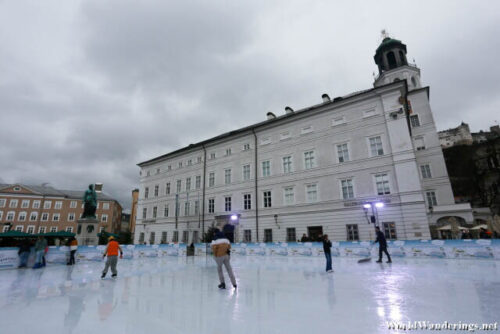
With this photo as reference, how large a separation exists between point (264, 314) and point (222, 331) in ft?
3.70

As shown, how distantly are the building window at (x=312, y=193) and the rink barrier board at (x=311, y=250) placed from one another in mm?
6561

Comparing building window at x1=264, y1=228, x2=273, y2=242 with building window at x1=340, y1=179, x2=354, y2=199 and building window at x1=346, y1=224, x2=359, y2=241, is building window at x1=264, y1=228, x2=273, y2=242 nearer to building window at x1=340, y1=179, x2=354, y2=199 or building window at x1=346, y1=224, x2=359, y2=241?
building window at x1=346, y1=224, x2=359, y2=241

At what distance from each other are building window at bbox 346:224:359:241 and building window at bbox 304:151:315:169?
23.3 ft

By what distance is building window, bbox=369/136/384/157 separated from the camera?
71.6 ft

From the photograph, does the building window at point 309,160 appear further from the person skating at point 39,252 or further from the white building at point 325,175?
the person skating at point 39,252

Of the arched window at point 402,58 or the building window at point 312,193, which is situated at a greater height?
the arched window at point 402,58

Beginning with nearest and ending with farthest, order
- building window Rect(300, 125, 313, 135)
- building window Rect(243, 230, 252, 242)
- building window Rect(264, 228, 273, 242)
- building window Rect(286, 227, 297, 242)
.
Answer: building window Rect(286, 227, 297, 242) → building window Rect(264, 228, 273, 242) → building window Rect(300, 125, 313, 135) → building window Rect(243, 230, 252, 242)

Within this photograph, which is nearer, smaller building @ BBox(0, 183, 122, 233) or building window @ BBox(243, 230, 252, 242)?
building window @ BBox(243, 230, 252, 242)

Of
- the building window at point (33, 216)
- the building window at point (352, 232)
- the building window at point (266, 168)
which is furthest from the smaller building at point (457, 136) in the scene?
the building window at point (33, 216)

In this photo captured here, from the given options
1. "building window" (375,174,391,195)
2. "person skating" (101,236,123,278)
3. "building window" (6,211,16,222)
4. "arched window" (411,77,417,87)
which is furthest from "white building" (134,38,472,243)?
"building window" (6,211,16,222)

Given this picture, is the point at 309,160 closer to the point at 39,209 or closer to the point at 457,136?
the point at 457,136

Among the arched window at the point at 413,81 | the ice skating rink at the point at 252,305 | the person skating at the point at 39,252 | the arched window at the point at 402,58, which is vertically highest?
the arched window at the point at 402,58

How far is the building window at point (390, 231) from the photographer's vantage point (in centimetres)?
1944

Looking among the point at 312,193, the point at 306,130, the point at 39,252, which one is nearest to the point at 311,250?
the point at 312,193
